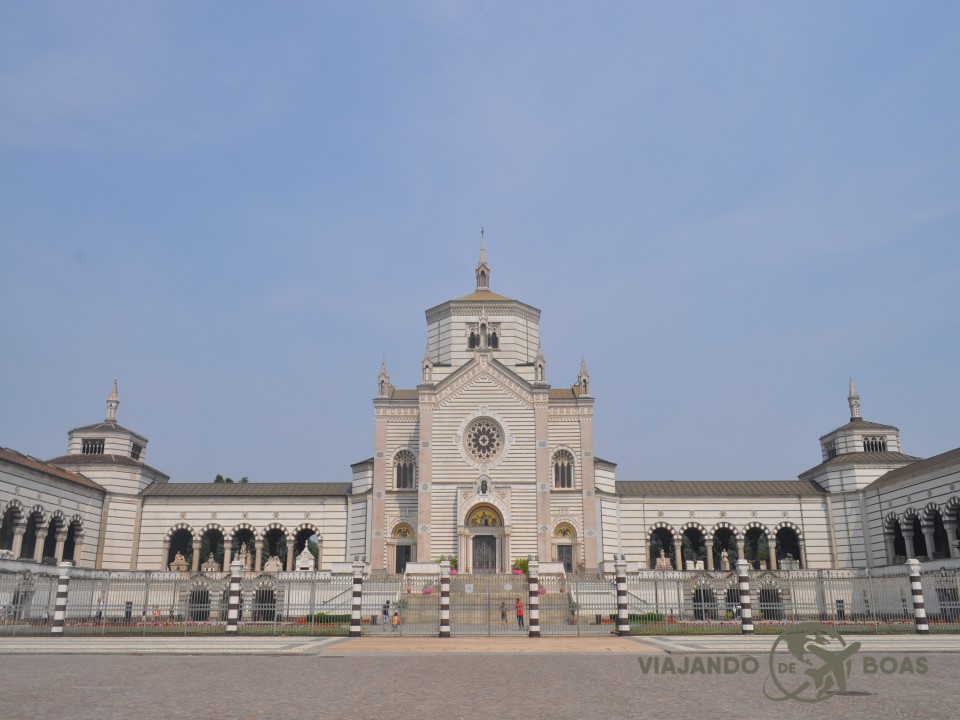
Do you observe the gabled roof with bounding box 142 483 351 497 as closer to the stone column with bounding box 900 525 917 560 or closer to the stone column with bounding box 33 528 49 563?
the stone column with bounding box 33 528 49 563

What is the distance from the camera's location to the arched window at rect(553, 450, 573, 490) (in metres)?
48.8

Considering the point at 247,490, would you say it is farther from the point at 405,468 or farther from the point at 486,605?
the point at 486,605

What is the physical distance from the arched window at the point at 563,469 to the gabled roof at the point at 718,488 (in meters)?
4.81

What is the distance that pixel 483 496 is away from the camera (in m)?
46.0

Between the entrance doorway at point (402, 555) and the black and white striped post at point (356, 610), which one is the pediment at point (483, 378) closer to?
the entrance doorway at point (402, 555)

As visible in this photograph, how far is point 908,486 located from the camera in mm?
46062

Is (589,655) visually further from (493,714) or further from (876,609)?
(876,609)

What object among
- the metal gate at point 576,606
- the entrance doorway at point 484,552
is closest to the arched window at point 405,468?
the entrance doorway at point 484,552

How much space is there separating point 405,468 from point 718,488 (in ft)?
66.5

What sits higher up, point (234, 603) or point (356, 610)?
point (234, 603)

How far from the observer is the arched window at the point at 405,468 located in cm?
4900

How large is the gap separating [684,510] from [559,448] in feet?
31.8

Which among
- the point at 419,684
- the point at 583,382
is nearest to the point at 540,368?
the point at 583,382

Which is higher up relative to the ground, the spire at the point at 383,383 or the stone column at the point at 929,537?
the spire at the point at 383,383
